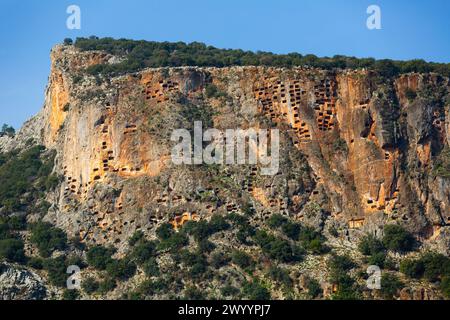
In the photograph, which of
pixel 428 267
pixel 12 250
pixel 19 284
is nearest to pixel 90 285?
pixel 19 284

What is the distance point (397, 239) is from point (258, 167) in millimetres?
14898

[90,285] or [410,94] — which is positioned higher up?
[410,94]

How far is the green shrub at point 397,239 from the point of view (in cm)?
13362

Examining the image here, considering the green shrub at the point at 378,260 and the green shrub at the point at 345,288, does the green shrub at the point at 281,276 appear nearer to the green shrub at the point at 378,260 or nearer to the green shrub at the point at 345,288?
the green shrub at the point at 345,288

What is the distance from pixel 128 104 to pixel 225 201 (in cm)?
A: 1447

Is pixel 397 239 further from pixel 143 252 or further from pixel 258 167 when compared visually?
pixel 143 252

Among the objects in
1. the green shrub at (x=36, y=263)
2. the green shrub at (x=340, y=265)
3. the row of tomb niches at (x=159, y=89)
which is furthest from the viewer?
the row of tomb niches at (x=159, y=89)

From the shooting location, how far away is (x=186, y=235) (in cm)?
13562

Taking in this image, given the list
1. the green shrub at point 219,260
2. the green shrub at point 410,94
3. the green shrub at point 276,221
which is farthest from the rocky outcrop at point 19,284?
the green shrub at point 410,94

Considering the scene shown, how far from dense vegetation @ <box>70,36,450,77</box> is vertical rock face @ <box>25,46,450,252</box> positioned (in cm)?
249

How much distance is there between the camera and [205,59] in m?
156

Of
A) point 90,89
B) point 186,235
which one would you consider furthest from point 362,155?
point 90,89

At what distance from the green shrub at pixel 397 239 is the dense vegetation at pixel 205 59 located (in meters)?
17.1

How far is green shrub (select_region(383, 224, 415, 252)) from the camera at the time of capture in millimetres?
133625
